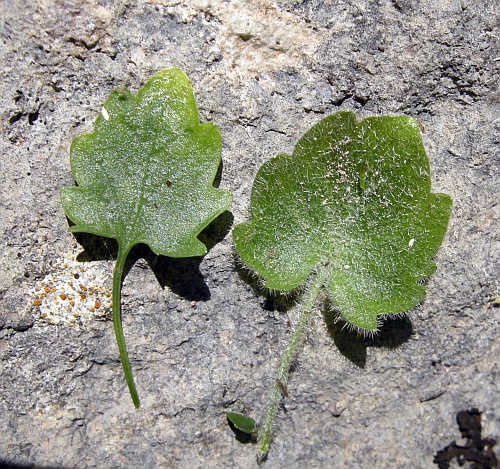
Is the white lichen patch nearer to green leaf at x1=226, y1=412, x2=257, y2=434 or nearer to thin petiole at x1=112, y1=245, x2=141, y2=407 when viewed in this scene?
thin petiole at x1=112, y1=245, x2=141, y2=407

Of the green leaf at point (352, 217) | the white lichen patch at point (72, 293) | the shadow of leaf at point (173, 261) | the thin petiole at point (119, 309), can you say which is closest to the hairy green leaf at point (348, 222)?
the green leaf at point (352, 217)

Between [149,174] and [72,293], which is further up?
[149,174]

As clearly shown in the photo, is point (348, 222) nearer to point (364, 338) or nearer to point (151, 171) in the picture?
point (364, 338)

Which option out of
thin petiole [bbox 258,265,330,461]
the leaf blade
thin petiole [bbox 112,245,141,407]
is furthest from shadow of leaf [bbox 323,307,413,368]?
A: thin petiole [bbox 112,245,141,407]

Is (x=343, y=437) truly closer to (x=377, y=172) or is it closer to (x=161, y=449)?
(x=161, y=449)

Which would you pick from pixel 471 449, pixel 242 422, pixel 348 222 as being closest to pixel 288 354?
pixel 242 422

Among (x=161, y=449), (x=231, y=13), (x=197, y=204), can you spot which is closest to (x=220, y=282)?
(x=197, y=204)
